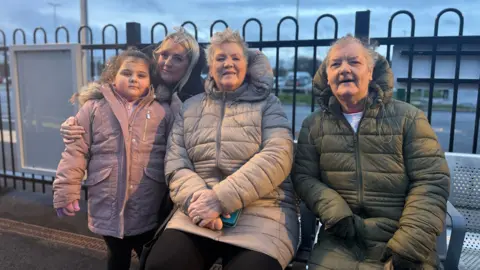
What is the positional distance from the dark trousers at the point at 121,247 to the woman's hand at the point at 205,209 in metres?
0.64

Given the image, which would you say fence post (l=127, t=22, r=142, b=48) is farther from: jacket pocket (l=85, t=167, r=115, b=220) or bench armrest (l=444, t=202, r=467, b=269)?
bench armrest (l=444, t=202, r=467, b=269)

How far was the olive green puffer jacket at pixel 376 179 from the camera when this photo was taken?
205 centimetres

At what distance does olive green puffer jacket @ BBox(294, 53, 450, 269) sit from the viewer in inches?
80.6

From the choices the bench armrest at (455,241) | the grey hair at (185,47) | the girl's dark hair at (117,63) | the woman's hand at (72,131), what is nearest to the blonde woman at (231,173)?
the grey hair at (185,47)

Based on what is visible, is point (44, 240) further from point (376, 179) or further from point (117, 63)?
point (376, 179)

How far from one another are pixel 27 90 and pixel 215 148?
132 inches

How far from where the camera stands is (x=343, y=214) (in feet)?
6.93

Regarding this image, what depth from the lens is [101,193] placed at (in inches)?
99.7

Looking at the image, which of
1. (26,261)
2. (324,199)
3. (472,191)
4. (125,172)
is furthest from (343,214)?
(26,261)

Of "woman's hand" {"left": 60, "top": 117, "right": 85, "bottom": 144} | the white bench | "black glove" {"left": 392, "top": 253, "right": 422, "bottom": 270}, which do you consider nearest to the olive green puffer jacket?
"black glove" {"left": 392, "top": 253, "right": 422, "bottom": 270}

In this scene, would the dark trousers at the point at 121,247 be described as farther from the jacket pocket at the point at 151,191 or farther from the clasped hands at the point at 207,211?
the clasped hands at the point at 207,211

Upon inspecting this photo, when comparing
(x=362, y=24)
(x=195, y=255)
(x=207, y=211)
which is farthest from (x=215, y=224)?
(x=362, y=24)

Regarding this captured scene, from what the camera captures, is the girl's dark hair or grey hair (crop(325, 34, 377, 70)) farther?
the girl's dark hair

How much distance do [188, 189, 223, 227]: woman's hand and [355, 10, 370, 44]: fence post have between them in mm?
1955
